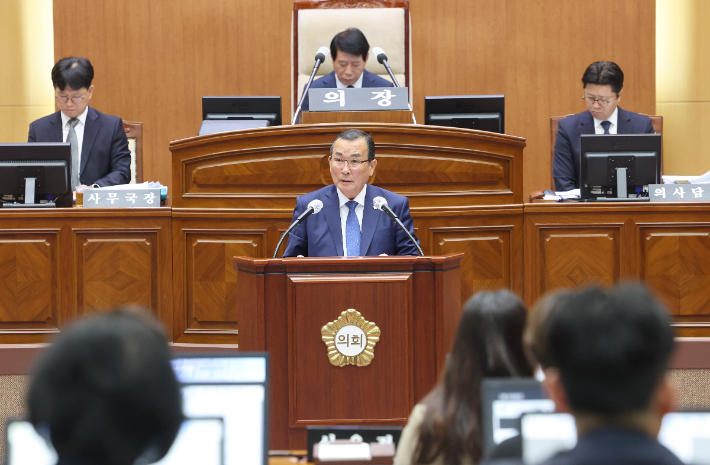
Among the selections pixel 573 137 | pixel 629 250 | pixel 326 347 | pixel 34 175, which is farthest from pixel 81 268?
pixel 573 137

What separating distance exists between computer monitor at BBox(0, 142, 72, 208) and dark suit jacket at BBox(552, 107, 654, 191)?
2.80 meters

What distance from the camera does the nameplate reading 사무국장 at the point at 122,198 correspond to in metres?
4.29

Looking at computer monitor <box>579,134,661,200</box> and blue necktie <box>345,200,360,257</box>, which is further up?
computer monitor <box>579,134,661,200</box>

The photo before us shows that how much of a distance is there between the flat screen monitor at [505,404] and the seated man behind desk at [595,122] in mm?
4048

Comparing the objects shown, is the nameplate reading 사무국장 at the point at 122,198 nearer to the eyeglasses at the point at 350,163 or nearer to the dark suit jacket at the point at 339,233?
the dark suit jacket at the point at 339,233

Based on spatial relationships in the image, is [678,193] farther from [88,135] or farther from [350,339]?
[88,135]

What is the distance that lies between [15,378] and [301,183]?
1.64 m

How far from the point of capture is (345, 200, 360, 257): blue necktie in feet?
12.6

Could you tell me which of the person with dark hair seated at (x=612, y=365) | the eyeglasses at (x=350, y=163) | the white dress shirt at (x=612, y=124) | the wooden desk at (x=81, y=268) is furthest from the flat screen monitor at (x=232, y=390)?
the white dress shirt at (x=612, y=124)

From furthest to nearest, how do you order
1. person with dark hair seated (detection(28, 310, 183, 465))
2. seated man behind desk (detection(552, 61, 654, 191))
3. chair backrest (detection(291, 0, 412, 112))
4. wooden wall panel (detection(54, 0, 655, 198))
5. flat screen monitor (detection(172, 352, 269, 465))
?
1. wooden wall panel (detection(54, 0, 655, 198))
2. chair backrest (detection(291, 0, 412, 112))
3. seated man behind desk (detection(552, 61, 654, 191))
4. flat screen monitor (detection(172, 352, 269, 465))
5. person with dark hair seated (detection(28, 310, 183, 465))

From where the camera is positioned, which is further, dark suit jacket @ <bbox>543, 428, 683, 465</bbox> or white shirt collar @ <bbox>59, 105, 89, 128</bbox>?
white shirt collar @ <bbox>59, 105, 89, 128</bbox>

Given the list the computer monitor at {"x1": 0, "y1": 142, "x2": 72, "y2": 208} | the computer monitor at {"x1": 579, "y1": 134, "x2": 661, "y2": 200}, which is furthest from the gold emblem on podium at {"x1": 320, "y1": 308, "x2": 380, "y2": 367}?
the computer monitor at {"x1": 0, "y1": 142, "x2": 72, "y2": 208}

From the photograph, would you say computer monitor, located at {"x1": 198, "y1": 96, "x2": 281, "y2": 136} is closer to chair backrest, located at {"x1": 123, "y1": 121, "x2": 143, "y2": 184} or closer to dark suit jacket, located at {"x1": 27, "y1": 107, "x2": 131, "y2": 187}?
dark suit jacket, located at {"x1": 27, "y1": 107, "x2": 131, "y2": 187}

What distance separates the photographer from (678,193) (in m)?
4.27
